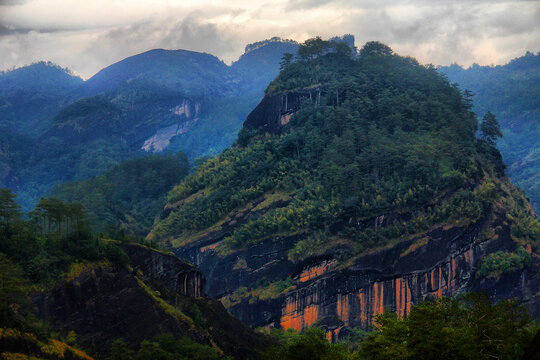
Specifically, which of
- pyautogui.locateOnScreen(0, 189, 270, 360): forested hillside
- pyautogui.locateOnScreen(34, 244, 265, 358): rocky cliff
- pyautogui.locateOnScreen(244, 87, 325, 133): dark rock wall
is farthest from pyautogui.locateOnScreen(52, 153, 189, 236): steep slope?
pyautogui.locateOnScreen(0, 189, 270, 360): forested hillside

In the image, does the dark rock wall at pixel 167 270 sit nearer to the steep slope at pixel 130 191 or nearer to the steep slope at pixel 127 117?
the steep slope at pixel 130 191

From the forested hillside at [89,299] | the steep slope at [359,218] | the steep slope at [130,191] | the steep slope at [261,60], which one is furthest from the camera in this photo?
the steep slope at [261,60]

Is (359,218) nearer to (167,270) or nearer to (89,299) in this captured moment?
(167,270)

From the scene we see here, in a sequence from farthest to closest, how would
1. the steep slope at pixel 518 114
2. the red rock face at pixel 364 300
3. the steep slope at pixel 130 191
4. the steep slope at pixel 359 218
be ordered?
the steep slope at pixel 518 114 < the steep slope at pixel 130 191 < the steep slope at pixel 359 218 < the red rock face at pixel 364 300

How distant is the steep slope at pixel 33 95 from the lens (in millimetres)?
133000

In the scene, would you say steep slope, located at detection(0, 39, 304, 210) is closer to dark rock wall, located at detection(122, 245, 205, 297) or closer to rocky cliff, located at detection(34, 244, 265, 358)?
dark rock wall, located at detection(122, 245, 205, 297)

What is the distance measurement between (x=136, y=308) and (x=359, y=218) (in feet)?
78.9

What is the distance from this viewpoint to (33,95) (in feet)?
484

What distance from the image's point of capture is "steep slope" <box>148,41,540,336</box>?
44156 mm

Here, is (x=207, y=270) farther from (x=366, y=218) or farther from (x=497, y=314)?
(x=497, y=314)

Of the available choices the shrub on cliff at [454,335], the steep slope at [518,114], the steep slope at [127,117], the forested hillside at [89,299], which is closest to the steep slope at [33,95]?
the steep slope at [127,117]

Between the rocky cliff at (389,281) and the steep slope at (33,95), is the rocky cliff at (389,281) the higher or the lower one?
the lower one

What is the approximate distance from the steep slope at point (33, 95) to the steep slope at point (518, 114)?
284 feet

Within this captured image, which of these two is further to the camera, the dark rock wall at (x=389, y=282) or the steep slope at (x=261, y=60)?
the steep slope at (x=261, y=60)
